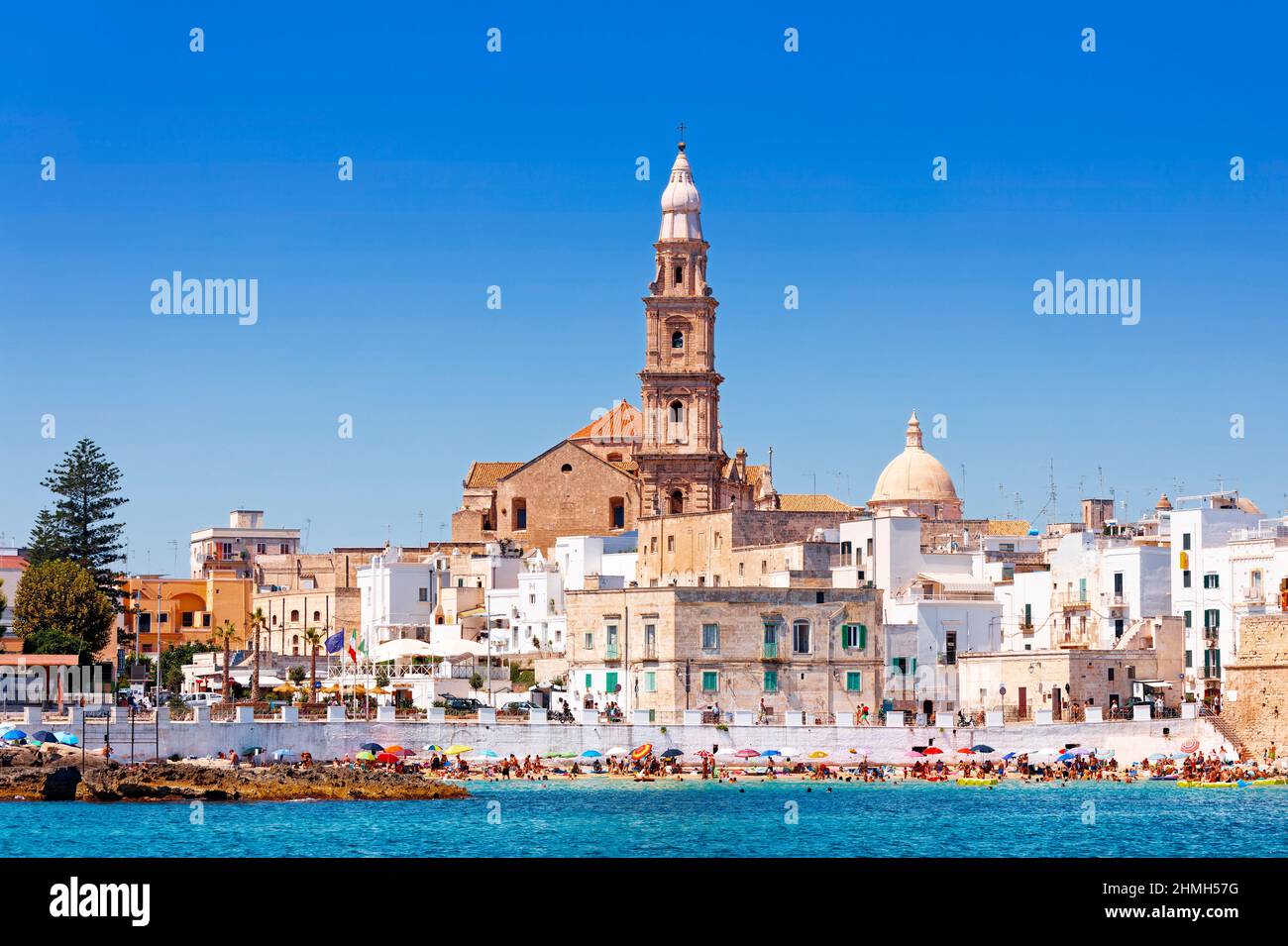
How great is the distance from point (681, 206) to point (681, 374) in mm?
7661

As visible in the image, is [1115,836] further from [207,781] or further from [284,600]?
[284,600]

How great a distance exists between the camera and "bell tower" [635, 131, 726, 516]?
292 feet

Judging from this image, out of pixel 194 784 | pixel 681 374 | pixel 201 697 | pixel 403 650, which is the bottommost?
pixel 194 784

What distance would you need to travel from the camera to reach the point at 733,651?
204ft

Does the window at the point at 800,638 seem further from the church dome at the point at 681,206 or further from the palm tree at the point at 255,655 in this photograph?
the church dome at the point at 681,206

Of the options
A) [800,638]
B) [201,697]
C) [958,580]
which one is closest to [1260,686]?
[800,638]

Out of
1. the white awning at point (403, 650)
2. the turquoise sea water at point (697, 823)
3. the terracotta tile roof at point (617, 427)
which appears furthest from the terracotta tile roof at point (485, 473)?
the turquoise sea water at point (697, 823)

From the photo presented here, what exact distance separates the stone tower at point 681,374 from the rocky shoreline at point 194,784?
38955 millimetres

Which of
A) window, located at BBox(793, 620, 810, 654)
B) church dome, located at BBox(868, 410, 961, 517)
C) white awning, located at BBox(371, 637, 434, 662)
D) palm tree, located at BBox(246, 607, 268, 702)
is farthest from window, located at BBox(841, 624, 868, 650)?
church dome, located at BBox(868, 410, 961, 517)

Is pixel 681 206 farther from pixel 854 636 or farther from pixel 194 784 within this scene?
pixel 194 784

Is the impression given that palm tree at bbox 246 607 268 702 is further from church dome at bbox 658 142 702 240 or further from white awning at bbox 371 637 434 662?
church dome at bbox 658 142 702 240

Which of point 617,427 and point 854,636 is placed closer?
point 854,636
